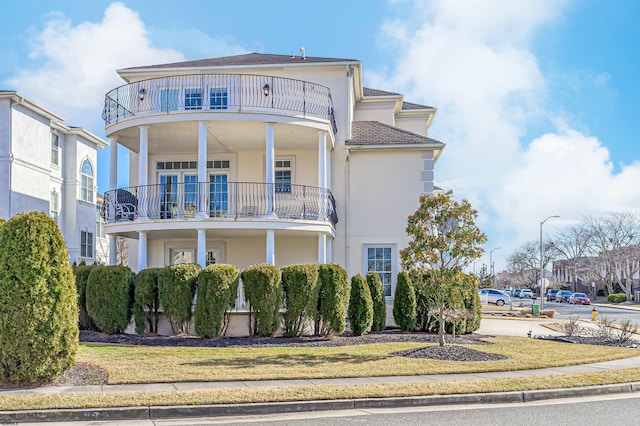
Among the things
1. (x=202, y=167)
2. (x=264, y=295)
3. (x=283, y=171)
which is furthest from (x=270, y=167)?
(x=264, y=295)

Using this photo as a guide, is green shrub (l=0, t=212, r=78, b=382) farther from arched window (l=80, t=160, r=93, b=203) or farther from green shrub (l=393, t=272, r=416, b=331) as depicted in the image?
arched window (l=80, t=160, r=93, b=203)

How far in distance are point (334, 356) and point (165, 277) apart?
548cm

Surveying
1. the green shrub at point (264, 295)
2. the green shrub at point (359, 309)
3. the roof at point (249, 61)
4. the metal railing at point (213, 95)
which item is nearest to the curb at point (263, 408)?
the green shrub at point (264, 295)

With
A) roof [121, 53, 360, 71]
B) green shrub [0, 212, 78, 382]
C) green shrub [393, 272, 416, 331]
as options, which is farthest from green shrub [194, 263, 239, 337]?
roof [121, 53, 360, 71]

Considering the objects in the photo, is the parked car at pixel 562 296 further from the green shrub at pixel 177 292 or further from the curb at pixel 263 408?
the curb at pixel 263 408

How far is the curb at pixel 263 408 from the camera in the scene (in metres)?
8.16

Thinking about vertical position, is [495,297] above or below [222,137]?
below

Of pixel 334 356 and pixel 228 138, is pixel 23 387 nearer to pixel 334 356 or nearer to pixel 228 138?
pixel 334 356

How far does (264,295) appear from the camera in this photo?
1594cm

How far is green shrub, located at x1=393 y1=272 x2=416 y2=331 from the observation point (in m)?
18.4

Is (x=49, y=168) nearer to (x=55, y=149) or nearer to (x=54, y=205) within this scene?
(x=55, y=149)

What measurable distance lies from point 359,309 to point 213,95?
8.93 m

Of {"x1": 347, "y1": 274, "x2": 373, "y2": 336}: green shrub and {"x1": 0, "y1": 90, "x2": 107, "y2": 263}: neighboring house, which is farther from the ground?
{"x1": 0, "y1": 90, "x2": 107, "y2": 263}: neighboring house

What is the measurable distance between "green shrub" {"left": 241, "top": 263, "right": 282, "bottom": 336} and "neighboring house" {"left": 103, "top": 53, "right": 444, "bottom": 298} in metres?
3.03
